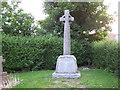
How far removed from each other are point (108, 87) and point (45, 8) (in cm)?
895

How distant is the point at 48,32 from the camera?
1234 cm

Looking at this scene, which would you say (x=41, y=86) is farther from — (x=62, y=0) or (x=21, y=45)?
(x=62, y=0)

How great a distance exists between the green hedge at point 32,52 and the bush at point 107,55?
3.84 ft

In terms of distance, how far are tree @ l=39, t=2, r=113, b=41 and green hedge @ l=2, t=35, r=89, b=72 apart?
161 cm

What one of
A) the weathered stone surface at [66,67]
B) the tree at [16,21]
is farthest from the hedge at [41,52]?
the tree at [16,21]

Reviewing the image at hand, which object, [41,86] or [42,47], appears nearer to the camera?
[41,86]

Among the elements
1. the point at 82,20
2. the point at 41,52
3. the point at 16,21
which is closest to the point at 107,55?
the point at 41,52

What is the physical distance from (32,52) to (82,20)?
17.3 feet

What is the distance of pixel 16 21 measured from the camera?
12.4 metres

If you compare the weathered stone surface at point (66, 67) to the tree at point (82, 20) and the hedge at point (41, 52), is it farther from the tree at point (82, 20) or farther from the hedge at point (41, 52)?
the tree at point (82, 20)

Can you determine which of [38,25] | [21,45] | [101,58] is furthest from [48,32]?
[101,58]

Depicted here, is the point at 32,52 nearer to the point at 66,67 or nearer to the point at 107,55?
the point at 66,67

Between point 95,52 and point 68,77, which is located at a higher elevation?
point 95,52

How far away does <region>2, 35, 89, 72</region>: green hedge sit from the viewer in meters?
8.89
